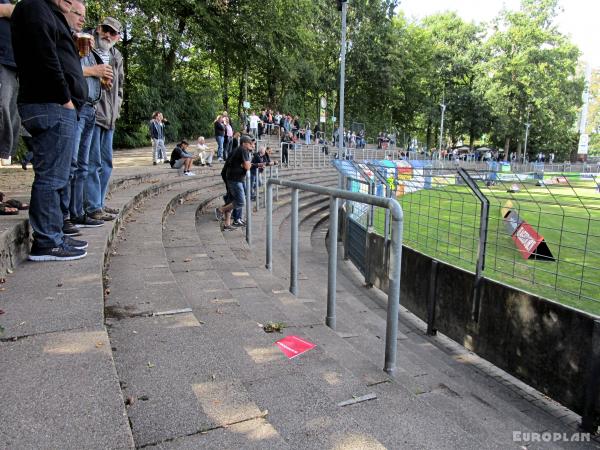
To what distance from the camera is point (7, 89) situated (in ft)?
11.9

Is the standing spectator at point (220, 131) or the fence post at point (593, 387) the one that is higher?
the standing spectator at point (220, 131)

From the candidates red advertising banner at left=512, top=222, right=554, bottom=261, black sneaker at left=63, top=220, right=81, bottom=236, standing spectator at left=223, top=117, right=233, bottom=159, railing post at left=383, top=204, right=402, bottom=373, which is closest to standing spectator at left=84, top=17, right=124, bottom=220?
black sneaker at left=63, top=220, right=81, bottom=236

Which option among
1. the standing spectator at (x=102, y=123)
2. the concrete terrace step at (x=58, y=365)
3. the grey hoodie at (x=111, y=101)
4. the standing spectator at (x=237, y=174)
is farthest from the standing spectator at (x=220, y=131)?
the concrete terrace step at (x=58, y=365)

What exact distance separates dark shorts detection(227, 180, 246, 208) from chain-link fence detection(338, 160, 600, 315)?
8.43ft

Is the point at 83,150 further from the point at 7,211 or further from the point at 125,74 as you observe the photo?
the point at 125,74

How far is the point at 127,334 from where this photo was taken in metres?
2.63

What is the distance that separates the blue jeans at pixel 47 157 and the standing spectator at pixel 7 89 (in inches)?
16.2

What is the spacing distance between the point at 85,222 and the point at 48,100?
5.40 feet

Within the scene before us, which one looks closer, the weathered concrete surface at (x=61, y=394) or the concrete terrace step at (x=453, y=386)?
the weathered concrete surface at (x=61, y=394)

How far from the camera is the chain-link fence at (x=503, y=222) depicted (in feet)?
15.1

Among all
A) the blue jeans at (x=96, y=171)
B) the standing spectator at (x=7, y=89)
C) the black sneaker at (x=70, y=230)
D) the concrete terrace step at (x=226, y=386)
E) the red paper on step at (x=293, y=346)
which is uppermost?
the standing spectator at (x=7, y=89)

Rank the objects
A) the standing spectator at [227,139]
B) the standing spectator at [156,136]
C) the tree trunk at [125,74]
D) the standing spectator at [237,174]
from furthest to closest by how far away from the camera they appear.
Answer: the tree trunk at [125,74] → the standing spectator at [227,139] → the standing spectator at [156,136] → the standing spectator at [237,174]

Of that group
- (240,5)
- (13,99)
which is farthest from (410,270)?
(240,5)

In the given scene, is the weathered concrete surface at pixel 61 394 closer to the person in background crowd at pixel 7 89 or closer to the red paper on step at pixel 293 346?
the red paper on step at pixel 293 346
